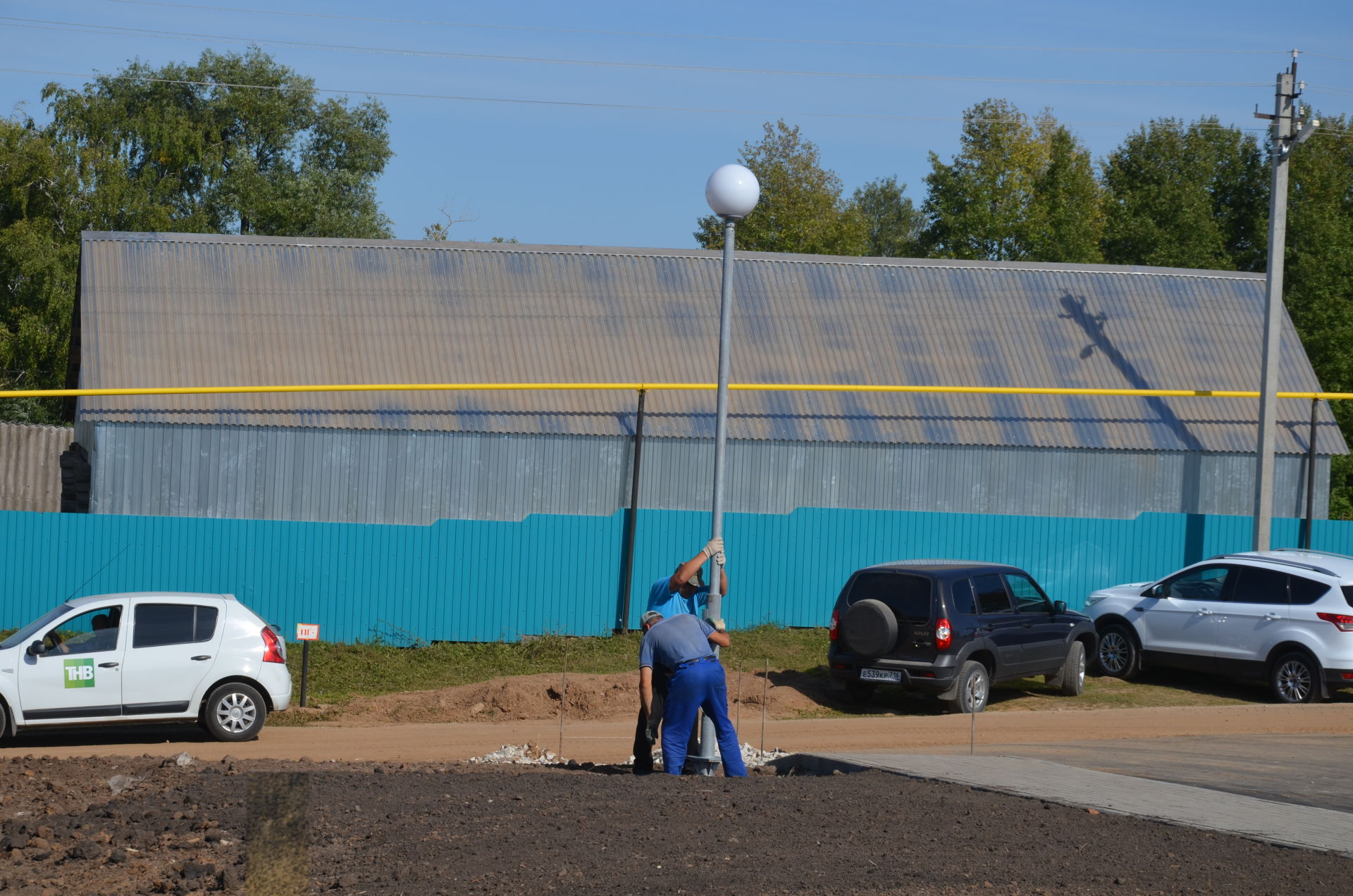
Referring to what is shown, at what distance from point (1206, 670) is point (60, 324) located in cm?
3220

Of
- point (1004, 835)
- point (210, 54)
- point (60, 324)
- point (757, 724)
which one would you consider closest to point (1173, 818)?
point (1004, 835)

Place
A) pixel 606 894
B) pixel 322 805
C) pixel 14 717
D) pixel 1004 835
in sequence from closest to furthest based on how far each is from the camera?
pixel 606 894, pixel 1004 835, pixel 322 805, pixel 14 717

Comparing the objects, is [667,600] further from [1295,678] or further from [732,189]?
[1295,678]

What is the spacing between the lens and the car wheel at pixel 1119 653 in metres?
17.5

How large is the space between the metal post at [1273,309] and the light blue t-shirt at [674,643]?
45.1ft

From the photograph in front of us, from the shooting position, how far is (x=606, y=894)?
583 cm

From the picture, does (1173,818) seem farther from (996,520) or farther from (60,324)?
(60,324)

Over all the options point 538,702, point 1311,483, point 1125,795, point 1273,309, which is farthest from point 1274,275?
point 1125,795

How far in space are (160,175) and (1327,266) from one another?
3801 centimetres

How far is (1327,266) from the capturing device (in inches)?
1486

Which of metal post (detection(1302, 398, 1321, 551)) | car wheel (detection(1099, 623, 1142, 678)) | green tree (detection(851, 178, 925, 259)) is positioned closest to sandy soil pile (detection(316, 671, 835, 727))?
car wheel (detection(1099, 623, 1142, 678))

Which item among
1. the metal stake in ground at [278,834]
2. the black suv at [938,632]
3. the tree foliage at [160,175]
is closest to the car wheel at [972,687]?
the black suv at [938,632]

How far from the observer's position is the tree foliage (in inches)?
1433

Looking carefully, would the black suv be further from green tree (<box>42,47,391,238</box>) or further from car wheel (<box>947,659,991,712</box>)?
green tree (<box>42,47,391,238</box>)
